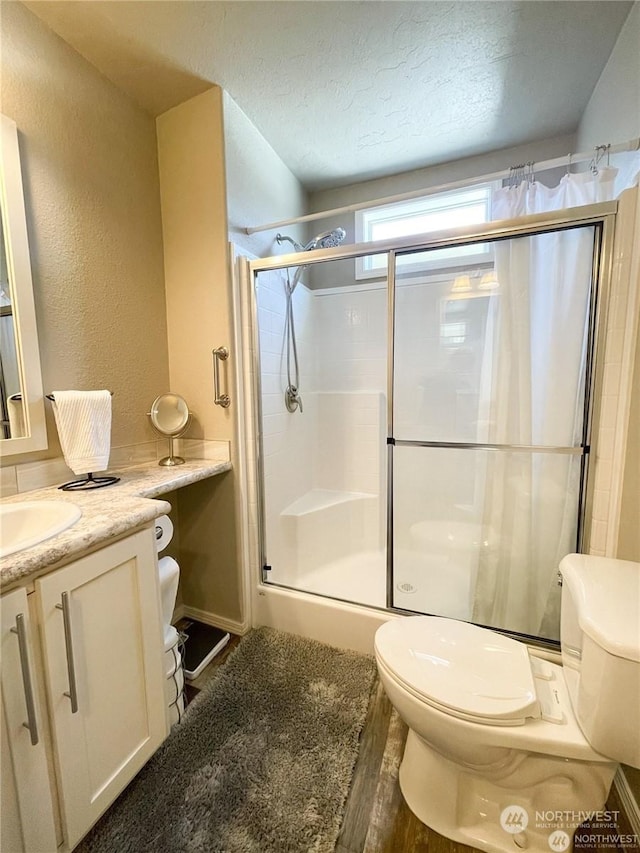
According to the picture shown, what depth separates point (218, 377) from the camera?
166 cm

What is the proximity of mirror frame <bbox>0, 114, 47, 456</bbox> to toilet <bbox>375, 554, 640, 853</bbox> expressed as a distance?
1382 mm

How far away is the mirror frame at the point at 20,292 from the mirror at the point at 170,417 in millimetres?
434

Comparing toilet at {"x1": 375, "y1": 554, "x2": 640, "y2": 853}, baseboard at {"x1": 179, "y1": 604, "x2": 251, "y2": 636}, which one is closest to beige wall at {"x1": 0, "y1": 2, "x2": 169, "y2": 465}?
baseboard at {"x1": 179, "y1": 604, "x2": 251, "y2": 636}

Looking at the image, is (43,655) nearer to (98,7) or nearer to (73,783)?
(73,783)

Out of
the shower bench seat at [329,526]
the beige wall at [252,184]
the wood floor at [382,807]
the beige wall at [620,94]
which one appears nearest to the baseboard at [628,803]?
the wood floor at [382,807]

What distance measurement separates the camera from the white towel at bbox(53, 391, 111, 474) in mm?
1224

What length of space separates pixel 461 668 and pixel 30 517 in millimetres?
1324

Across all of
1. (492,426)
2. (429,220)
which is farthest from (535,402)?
(429,220)

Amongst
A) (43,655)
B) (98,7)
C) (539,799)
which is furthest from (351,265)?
(539,799)

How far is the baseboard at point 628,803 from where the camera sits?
0.94 m

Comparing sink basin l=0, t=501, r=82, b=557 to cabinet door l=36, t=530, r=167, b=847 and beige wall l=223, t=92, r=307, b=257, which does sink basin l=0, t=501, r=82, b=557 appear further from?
beige wall l=223, t=92, r=307, b=257

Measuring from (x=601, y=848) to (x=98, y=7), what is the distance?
2978 millimetres

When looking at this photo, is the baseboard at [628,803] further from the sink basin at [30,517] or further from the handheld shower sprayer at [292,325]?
the handheld shower sprayer at [292,325]

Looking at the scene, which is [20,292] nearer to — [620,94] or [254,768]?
[254,768]
